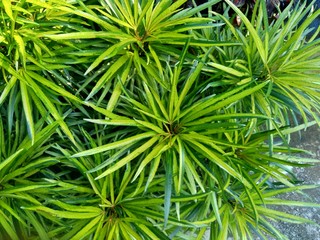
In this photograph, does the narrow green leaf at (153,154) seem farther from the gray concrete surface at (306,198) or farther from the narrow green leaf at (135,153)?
the gray concrete surface at (306,198)

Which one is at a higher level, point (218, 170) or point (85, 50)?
point (85, 50)

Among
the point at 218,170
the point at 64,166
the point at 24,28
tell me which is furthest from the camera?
the point at 64,166

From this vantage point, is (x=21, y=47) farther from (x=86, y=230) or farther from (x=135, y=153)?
(x=86, y=230)

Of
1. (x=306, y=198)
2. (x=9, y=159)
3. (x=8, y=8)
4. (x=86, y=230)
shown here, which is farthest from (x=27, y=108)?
(x=306, y=198)

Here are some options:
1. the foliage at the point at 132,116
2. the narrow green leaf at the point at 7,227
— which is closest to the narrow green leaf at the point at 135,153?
the foliage at the point at 132,116

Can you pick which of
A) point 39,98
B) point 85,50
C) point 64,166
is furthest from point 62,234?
point 85,50

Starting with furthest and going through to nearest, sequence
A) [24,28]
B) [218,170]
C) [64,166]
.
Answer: [64,166], [218,170], [24,28]

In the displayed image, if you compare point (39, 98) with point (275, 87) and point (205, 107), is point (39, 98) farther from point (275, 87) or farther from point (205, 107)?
point (275, 87)

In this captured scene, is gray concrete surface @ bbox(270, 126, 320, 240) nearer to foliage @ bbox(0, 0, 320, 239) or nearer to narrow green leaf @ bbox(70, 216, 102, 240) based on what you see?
foliage @ bbox(0, 0, 320, 239)
